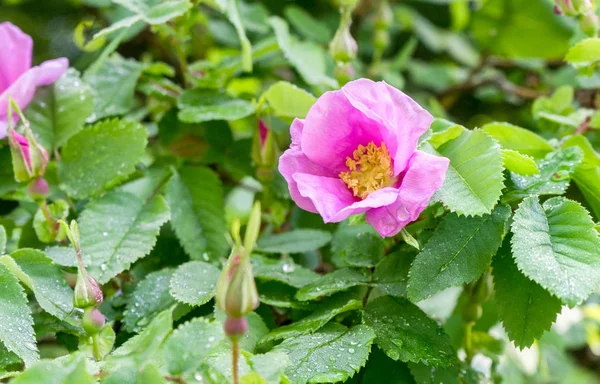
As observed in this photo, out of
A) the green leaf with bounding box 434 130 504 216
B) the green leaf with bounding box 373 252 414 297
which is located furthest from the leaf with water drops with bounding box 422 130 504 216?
the green leaf with bounding box 373 252 414 297

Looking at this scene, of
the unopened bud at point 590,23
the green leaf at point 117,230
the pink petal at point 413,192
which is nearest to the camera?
the pink petal at point 413,192

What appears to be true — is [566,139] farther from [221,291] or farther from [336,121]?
[221,291]

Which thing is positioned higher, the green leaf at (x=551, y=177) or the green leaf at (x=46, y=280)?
the green leaf at (x=551, y=177)

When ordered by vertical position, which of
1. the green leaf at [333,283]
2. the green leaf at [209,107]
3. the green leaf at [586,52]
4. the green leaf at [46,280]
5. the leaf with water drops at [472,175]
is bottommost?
the green leaf at [46,280]

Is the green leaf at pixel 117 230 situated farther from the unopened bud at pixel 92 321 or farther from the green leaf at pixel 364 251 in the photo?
the green leaf at pixel 364 251

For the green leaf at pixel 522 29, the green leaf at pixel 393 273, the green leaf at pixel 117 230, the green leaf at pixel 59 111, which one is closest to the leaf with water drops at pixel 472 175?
the green leaf at pixel 393 273

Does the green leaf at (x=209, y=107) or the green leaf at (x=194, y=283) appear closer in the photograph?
the green leaf at (x=194, y=283)

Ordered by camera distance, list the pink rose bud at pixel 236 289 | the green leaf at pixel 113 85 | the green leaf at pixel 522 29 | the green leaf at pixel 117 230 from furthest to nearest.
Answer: the green leaf at pixel 522 29
the green leaf at pixel 113 85
the green leaf at pixel 117 230
the pink rose bud at pixel 236 289
